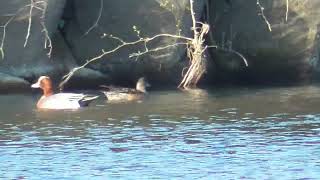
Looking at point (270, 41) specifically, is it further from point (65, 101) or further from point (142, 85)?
point (65, 101)

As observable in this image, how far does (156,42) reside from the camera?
19875mm

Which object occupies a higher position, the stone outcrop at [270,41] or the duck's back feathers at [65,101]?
the stone outcrop at [270,41]

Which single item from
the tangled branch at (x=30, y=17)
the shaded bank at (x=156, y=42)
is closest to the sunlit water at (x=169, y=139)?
the tangled branch at (x=30, y=17)

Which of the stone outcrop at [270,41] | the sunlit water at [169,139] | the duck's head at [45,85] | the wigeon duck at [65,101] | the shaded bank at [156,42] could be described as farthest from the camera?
the stone outcrop at [270,41]

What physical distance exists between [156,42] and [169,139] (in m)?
7.43

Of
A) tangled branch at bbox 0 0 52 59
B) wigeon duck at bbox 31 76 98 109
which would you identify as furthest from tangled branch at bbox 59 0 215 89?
wigeon duck at bbox 31 76 98 109

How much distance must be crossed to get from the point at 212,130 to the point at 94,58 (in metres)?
6.43

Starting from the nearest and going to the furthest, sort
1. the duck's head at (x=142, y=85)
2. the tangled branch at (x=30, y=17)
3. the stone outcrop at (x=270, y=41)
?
the duck's head at (x=142, y=85) → the tangled branch at (x=30, y=17) → the stone outcrop at (x=270, y=41)

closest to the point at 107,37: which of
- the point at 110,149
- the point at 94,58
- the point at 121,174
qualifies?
the point at 94,58

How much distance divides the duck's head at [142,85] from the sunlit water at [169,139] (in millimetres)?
416

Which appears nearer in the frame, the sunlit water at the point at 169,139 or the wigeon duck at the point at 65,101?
the sunlit water at the point at 169,139

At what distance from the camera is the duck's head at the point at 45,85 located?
17422 millimetres

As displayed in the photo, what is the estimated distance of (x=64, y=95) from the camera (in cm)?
1656

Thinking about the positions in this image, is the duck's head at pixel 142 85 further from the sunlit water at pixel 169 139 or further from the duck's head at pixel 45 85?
the duck's head at pixel 45 85
